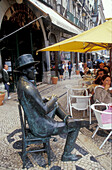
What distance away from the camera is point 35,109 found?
2.08 meters

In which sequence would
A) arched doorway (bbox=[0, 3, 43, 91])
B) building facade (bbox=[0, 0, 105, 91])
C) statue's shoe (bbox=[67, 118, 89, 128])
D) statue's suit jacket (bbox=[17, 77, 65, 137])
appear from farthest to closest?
arched doorway (bbox=[0, 3, 43, 91]), building facade (bbox=[0, 0, 105, 91]), statue's shoe (bbox=[67, 118, 89, 128]), statue's suit jacket (bbox=[17, 77, 65, 137])

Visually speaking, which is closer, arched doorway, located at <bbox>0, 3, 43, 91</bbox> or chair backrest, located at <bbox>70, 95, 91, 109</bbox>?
chair backrest, located at <bbox>70, 95, 91, 109</bbox>

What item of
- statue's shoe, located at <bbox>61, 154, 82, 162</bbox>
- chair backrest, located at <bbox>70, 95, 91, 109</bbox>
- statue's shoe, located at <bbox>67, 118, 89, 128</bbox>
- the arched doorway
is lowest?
statue's shoe, located at <bbox>61, 154, 82, 162</bbox>

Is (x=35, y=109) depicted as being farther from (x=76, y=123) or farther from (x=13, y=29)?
(x=13, y=29)

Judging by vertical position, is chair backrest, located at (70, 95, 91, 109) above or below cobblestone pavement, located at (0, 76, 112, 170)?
above

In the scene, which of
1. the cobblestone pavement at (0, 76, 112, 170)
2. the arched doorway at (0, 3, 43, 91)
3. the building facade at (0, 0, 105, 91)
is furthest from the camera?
the arched doorway at (0, 3, 43, 91)

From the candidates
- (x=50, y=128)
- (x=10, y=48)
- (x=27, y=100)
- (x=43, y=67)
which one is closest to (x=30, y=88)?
(x=27, y=100)

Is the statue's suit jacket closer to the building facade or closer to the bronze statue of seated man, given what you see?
the bronze statue of seated man

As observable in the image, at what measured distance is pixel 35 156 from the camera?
2.59 meters

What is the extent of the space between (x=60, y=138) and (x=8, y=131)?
127 cm

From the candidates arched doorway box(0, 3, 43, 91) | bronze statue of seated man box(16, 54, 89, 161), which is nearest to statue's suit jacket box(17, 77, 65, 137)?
bronze statue of seated man box(16, 54, 89, 161)

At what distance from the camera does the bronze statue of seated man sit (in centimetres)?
200

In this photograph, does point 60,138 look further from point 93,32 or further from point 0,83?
point 0,83

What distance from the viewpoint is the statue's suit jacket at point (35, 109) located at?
6.53 ft
